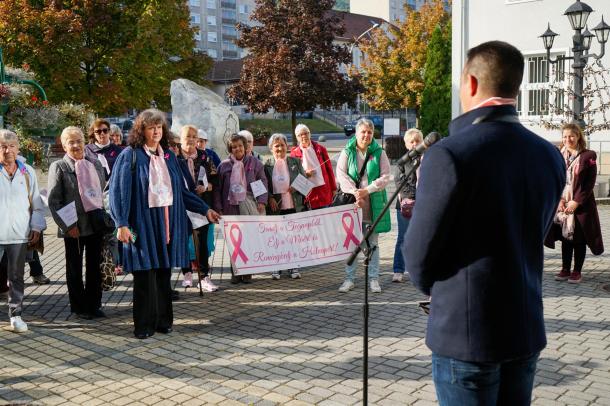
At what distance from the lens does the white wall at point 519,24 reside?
21188mm

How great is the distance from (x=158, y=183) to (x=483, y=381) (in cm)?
467

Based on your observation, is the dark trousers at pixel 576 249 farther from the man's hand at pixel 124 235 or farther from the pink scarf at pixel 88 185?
the pink scarf at pixel 88 185

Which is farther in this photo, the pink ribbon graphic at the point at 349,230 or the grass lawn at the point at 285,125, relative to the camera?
the grass lawn at the point at 285,125

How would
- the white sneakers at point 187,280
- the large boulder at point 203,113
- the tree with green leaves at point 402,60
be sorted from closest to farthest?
the white sneakers at point 187,280 < the large boulder at point 203,113 < the tree with green leaves at point 402,60

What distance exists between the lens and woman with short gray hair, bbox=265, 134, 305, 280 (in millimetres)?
9258

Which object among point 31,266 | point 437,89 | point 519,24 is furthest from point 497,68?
point 437,89

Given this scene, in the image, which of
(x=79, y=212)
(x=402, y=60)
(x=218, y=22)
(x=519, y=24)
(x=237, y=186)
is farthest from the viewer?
(x=218, y=22)

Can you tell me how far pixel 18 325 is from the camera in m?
6.75

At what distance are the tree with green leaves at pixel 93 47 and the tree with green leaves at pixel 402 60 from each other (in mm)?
12206

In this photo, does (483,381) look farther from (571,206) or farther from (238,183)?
(238,183)

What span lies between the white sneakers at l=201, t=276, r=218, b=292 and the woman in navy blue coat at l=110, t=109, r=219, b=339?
1785 millimetres

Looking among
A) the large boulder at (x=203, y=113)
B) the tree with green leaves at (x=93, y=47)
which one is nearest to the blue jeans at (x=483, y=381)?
the large boulder at (x=203, y=113)

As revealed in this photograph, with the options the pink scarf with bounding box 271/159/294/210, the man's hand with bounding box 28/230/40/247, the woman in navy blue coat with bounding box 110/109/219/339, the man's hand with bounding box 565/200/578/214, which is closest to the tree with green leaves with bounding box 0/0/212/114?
the pink scarf with bounding box 271/159/294/210

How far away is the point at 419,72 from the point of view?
127 feet
